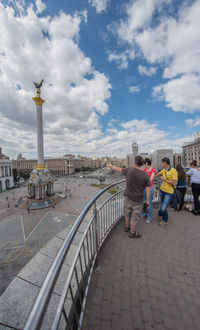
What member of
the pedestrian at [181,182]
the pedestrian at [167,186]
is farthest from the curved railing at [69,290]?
the pedestrian at [181,182]

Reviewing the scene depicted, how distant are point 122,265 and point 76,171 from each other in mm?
111912

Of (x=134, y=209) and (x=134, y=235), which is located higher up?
(x=134, y=209)

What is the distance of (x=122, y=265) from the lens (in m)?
2.39

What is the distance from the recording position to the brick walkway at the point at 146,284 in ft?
5.38

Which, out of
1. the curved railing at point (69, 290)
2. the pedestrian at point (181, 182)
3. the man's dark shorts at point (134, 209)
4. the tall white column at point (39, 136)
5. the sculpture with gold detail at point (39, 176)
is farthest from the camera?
the tall white column at point (39, 136)

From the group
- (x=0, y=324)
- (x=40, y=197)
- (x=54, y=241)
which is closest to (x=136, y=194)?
(x=54, y=241)

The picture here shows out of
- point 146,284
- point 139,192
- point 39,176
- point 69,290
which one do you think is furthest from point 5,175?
point 146,284

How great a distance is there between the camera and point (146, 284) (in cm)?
209

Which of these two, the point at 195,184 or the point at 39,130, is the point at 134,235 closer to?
the point at 195,184

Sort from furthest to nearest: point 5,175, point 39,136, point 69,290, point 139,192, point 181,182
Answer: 1. point 5,175
2. point 39,136
3. point 181,182
4. point 139,192
5. point 69,290

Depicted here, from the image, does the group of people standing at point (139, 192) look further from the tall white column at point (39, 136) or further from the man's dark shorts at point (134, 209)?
the tall white column at point (39, 136)

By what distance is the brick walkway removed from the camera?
5.38ft

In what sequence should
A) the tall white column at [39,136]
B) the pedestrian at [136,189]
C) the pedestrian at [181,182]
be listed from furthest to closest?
the tall white column at [39,136]
the pedestrian at [181,182]
the pedestrian at [136,189]

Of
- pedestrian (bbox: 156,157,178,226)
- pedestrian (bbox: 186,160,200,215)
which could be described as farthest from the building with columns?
pedestrian (bbox: 186,160,200,215)
